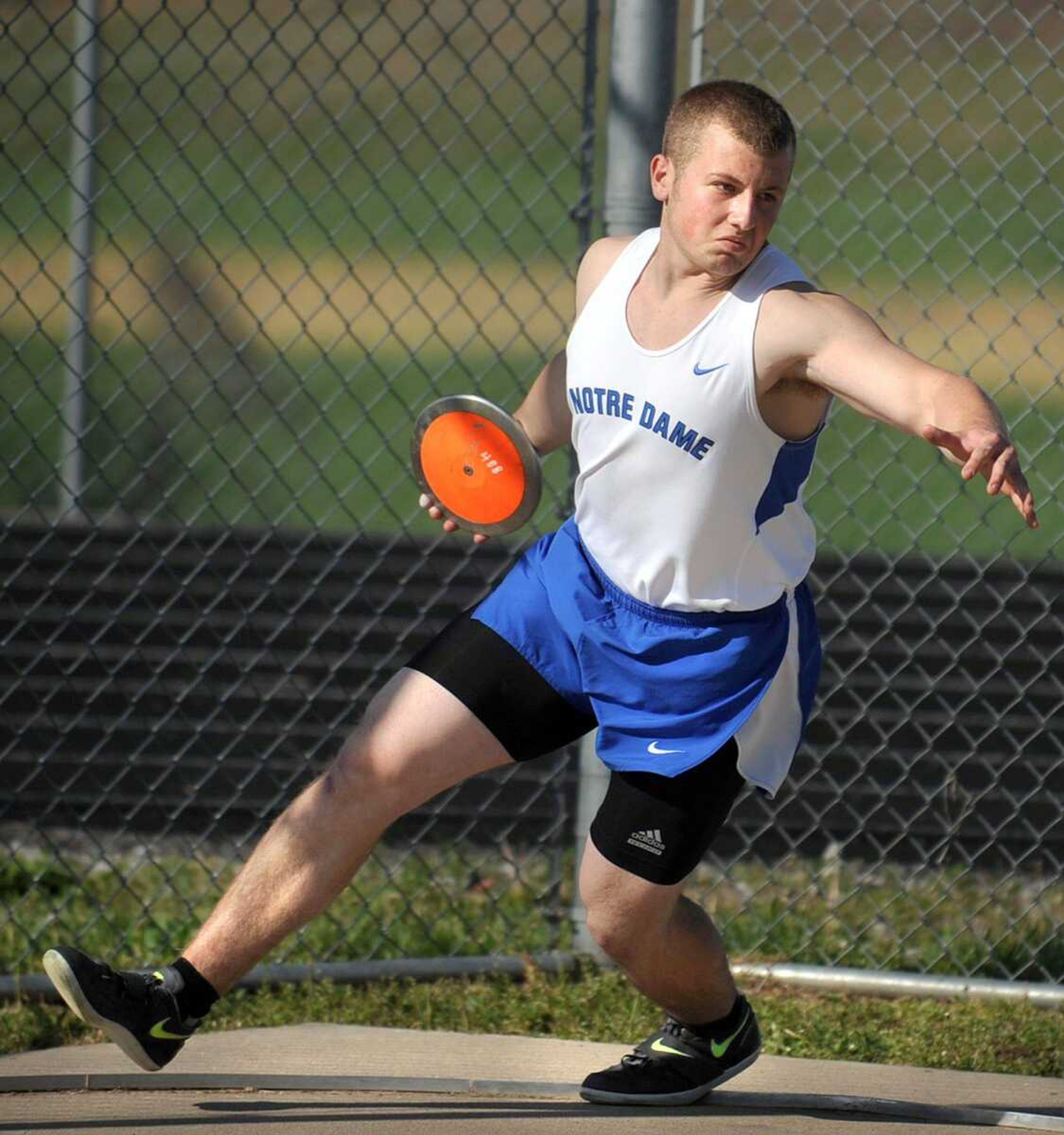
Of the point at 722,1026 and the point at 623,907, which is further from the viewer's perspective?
the point at 722,1026

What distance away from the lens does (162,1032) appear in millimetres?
2877

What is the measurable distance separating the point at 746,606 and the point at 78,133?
242 cm

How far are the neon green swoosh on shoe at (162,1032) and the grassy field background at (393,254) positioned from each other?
2.66 meters

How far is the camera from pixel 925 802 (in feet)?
15.3

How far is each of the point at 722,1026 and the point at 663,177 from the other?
1655 mm

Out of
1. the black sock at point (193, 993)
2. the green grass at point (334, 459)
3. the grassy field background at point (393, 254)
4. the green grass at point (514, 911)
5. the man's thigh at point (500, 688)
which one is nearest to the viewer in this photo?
the black sock at point (193, 993)

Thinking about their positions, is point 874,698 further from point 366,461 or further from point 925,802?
point 366,461

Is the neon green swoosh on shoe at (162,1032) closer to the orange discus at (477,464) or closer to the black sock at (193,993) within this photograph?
the black sock at (193,993)

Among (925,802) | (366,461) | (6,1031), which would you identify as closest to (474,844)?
(925,802)

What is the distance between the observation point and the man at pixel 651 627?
9.20ft

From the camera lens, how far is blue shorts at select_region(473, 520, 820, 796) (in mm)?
2975

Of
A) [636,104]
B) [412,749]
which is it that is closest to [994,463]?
[412,749]

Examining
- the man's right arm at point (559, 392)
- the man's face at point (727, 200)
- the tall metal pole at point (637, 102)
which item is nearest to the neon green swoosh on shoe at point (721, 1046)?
the man's right arm at point (559, 392)

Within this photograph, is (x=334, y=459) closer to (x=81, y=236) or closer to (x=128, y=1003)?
(x=81, y=236)
